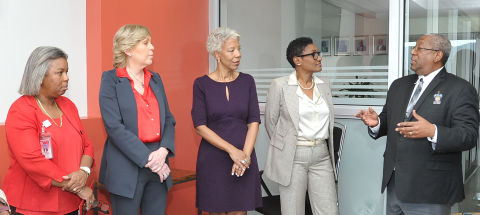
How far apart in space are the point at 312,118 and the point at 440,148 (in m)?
0.95

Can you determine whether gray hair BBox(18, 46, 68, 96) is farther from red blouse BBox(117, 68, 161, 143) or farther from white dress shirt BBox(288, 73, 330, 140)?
white dress shirt BBox(288, 73, 330, 140)

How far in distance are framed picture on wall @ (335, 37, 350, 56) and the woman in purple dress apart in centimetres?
142

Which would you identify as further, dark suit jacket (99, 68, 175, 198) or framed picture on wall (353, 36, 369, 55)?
framed picture on wall (353, 36, 369, 55)

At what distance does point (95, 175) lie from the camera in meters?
3.29

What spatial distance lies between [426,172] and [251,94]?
1.29 meters

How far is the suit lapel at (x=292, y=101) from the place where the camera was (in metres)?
3.04

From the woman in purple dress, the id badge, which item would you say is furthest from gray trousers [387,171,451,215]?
the id badge

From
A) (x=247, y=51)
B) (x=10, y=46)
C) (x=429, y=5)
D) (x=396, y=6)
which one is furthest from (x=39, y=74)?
(x=429, y=5)

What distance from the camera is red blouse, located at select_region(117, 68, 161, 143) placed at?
2518 millimetres

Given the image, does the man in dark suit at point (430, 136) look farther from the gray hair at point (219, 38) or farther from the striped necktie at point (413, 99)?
the gray hair at point (219, 38)

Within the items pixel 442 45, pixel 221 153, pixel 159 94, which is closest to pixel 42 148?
pixel 159 94

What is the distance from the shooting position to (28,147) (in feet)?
7.07

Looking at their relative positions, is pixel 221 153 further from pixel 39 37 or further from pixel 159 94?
pixel 39 37

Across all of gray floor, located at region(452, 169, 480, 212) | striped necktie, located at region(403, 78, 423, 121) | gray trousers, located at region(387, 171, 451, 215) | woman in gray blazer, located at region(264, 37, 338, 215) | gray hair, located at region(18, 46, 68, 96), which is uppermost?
gray hair, located at region(18, 46, 68, 96)
